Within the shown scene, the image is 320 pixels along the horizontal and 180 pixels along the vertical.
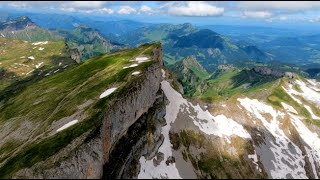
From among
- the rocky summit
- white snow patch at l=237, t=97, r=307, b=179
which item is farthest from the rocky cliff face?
white snow patch at l=237, t=97, r=307, b=179

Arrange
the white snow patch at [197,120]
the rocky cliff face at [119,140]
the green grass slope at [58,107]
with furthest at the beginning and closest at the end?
1. the white snow patch at [197,120]
2. the green grass slope at [58,107]
3. the rocky cliff face at [119,140]

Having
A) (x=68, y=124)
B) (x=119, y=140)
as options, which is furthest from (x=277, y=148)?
(x=68, y=124)

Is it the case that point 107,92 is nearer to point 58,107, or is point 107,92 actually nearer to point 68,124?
point 58,107

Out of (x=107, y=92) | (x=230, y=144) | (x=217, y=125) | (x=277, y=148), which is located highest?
(x=107, y=92)

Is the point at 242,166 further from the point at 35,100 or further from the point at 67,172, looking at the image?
the point at 35,100

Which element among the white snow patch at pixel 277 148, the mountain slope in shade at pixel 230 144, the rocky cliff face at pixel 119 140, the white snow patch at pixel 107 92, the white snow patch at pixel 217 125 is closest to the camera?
the rocky cliff face at pixel 119 140

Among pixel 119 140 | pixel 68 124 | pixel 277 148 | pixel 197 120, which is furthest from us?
pixel 277 148

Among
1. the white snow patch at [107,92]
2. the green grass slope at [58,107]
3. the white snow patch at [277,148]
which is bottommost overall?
the white snow patch at [277,148]

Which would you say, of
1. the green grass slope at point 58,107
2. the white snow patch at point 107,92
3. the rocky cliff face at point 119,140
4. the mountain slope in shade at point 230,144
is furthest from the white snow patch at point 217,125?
the white snow patch at point 107,92

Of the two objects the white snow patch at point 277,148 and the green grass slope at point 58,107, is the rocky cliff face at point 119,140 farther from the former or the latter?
the white snow patch at point 277,148
